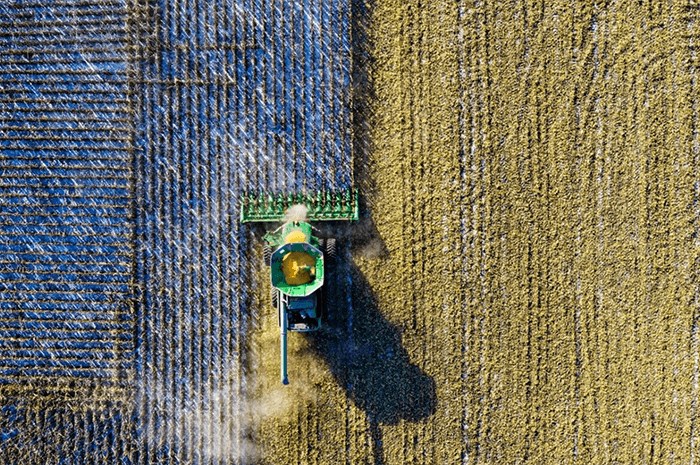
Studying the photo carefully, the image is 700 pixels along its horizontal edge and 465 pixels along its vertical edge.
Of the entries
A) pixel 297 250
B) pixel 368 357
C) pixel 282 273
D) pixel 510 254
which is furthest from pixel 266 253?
pixel 510 254

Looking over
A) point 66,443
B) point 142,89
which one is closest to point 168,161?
point 142,89

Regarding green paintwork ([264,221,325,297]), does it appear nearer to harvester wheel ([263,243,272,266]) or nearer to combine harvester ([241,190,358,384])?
combine harvester ([241,190,358,384])

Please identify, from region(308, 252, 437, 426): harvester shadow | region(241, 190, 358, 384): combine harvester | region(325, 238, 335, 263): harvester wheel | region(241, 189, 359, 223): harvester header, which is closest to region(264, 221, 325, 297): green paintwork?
region(241, 190, 358, 384): combine harvester

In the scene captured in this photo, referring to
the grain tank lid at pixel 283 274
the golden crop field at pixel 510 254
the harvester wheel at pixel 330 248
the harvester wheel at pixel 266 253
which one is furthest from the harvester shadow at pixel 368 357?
the harvester wheel at pixel 266 253

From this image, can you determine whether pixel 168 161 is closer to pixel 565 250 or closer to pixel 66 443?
pixel 66 443

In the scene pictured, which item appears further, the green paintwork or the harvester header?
the harvester header

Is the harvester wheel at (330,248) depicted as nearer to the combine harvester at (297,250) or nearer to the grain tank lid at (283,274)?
the combine harvester at (297,250)
